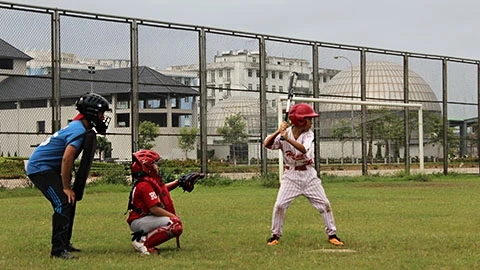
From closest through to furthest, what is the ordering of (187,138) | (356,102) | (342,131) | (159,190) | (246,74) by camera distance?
(159,190)
(187,138)
(246,74)
(356,102)
(342,131)

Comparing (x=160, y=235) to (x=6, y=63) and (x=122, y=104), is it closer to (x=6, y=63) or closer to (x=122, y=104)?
(x=6, y=63)

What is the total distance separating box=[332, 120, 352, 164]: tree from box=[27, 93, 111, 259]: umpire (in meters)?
27.1

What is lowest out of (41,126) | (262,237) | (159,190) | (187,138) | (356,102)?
(262,237)

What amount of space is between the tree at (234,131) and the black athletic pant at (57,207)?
22872 mm

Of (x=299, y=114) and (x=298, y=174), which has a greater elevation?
(x=299, y=114)

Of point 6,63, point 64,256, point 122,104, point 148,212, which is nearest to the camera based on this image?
point 64,256

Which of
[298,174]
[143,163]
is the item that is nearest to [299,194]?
[298,174]

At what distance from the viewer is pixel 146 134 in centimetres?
3019

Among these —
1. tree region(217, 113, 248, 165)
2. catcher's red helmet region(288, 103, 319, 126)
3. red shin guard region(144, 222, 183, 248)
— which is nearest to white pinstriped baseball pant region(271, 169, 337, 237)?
catcher's red helmet region(288, 103, 319, 126)

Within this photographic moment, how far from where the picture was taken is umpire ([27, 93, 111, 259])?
394 inches

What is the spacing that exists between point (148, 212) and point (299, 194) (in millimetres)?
2071

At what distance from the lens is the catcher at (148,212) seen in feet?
34.5

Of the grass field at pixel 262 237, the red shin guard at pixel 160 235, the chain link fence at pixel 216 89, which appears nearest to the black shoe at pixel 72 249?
the grass field at pixel 262 237

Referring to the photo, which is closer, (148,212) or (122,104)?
(148,212)
